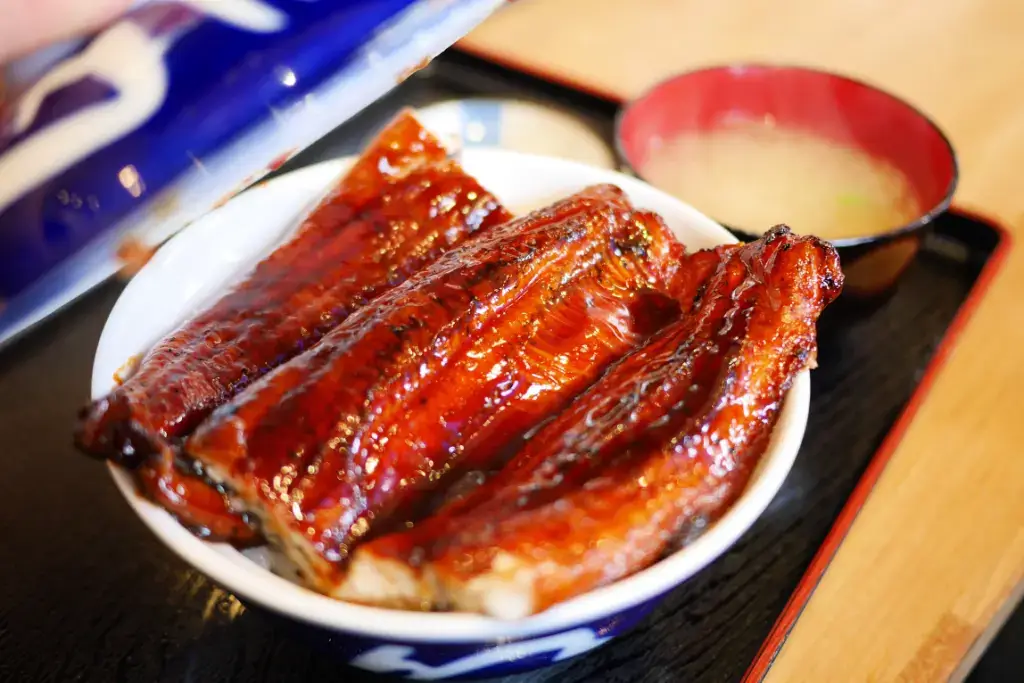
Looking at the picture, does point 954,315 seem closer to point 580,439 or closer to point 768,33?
point 580,439

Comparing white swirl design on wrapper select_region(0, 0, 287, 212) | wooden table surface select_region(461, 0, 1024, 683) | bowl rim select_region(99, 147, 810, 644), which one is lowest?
wooden table surface select_region(461, 0, 1024, 683)

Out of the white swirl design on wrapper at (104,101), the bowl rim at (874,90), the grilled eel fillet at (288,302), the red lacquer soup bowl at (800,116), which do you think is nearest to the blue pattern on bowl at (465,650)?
the grilled eel fillet at (288,302)

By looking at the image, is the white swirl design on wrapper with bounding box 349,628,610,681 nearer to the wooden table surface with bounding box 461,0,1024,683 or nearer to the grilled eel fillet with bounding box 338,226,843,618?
the grilled eel fillet with bounding box 338,226,843,618

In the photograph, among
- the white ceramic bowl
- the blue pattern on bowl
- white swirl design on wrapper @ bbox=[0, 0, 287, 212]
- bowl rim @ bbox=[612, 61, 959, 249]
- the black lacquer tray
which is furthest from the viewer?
the white ceramic bowl

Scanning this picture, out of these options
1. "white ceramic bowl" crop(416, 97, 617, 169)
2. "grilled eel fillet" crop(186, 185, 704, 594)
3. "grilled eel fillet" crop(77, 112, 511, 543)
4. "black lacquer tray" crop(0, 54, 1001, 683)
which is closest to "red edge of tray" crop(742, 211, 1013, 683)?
"black lacquer tray" crop(0, 54, 1001, 683)

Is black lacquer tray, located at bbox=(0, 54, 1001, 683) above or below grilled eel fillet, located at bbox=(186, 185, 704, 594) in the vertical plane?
below

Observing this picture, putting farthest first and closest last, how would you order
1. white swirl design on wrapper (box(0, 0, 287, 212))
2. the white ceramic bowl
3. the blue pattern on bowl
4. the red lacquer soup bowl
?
the white ceramic bowl → the red lacquer soup bowl → the blue pattern on bowl → white swirl design on wrapper (box(0, 0, 287, 212))

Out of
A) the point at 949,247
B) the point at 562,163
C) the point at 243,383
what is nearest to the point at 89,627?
the point at 243,383

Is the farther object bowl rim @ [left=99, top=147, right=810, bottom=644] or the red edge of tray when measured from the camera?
the red edge of tray
